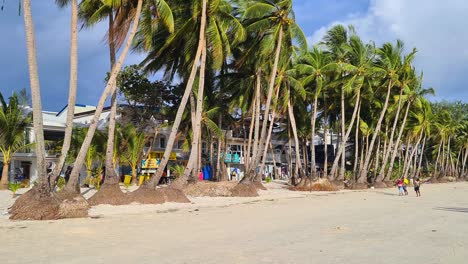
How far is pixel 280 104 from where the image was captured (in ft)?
112

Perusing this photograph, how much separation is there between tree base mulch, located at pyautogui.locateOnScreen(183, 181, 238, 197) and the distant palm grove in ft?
2.54

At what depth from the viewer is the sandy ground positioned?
8.10m

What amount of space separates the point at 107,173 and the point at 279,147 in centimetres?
4287

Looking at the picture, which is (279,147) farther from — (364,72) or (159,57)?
(159,57)

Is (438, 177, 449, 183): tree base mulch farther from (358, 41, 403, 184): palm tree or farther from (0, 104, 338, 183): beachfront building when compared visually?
(358, 41, 403, 184): palm tree

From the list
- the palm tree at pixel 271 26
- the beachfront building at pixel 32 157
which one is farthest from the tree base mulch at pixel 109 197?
the beachfront building at pixel 32 157

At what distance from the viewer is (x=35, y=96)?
14.3m

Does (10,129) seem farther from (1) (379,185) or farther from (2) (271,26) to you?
(1) (379,185)

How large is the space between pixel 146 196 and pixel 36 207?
580cm

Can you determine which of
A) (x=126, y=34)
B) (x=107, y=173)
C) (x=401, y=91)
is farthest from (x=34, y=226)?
(x=401, y=91)

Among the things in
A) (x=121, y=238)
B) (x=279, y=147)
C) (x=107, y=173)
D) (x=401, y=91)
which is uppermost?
(x=401, y=91)

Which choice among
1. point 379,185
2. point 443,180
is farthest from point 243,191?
point 443,180

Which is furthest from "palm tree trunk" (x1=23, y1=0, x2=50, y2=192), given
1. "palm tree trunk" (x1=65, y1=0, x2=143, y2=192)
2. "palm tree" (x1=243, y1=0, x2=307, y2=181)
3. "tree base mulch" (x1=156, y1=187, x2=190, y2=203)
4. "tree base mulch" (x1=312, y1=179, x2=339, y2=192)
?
"tree base mulch" (x1=312, y1=179, x2=339, y2=192)

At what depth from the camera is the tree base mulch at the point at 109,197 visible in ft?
58.7
